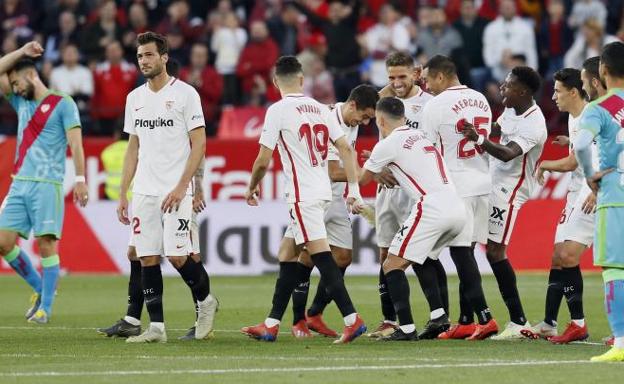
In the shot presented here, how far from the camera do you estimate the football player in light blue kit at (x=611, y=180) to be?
983 centimetres

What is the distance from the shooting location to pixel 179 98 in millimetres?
11711

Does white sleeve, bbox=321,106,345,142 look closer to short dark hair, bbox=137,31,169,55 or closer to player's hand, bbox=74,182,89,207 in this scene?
short dark hair, bbox=137,31,169,55

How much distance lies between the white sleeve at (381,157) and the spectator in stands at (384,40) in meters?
12.5

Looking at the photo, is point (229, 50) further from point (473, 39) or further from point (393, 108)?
point (393, 108)

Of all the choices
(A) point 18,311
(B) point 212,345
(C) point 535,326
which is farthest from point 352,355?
(A) point 18,311

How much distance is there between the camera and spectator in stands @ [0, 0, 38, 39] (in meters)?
26.8

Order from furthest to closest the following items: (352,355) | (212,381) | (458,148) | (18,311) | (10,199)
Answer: (18,311), (10,199), (458,148), (352,355), (212,381)

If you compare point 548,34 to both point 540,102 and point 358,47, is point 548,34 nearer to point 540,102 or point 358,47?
point 540,102

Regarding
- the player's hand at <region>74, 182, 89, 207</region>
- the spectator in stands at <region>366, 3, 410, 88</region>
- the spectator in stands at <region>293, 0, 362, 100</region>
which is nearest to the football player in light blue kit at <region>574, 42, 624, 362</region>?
the player's hand at <region>74, 182, 89, 207</region>

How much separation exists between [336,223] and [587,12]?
43.7 ft

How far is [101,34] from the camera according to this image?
25797mm

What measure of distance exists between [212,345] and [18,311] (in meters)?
4.81

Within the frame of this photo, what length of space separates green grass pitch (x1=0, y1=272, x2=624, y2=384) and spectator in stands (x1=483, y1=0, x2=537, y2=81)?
8988 millimetres

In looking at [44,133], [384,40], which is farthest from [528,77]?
[384,40]
